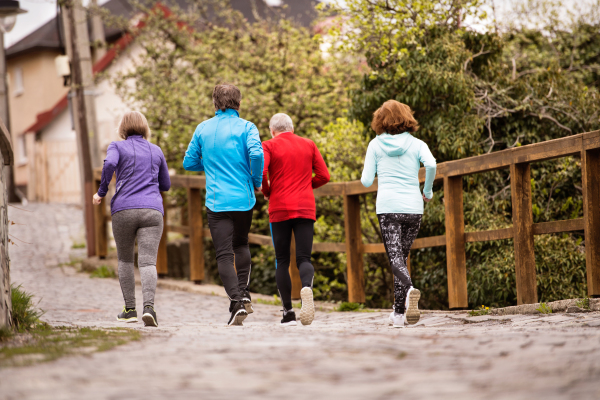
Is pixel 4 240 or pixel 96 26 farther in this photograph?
pixel 96 26

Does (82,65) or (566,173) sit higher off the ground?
(82,65)

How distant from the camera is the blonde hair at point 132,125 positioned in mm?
5516

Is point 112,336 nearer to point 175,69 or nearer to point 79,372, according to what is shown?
point 79,372

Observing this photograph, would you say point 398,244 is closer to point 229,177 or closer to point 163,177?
point 229,177

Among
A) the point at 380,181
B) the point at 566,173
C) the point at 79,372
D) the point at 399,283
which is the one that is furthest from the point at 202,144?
the point at 566,173

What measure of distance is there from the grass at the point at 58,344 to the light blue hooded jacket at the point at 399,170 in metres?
2.08

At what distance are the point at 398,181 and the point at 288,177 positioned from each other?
32.3 inches

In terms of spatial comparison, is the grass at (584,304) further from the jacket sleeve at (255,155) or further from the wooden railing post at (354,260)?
the wooden railing post at (354,260)

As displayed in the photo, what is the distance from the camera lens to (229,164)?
543 cm

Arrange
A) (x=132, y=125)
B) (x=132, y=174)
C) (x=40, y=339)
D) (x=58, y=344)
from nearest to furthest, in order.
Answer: (x=58, y=344) → (x=40, y=339) → (x=132, y=174) → (x=132, y=125)

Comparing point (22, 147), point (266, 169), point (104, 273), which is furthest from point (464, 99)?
point (22, 147)

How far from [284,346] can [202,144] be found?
2.55 m

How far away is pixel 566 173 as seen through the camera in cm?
764

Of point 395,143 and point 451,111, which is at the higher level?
point 451,111
